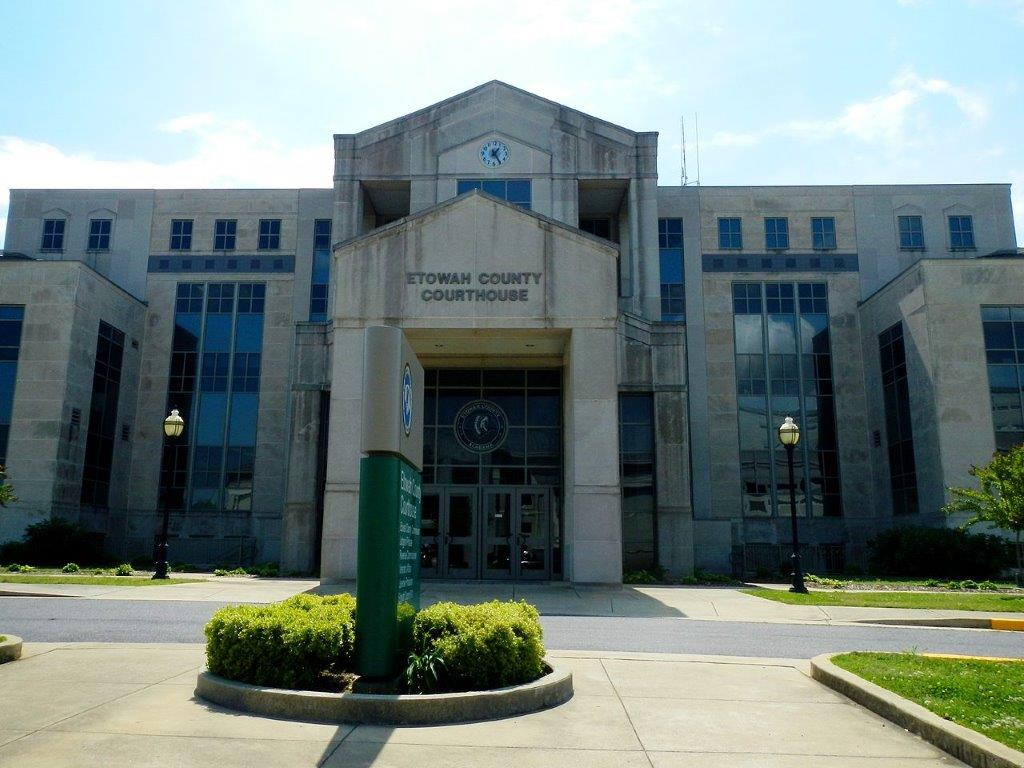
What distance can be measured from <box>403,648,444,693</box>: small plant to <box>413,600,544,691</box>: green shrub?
3 cm

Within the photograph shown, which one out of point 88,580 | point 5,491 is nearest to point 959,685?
point 88,580

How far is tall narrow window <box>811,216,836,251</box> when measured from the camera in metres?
41.2

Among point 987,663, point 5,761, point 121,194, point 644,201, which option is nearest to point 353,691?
point 5,761

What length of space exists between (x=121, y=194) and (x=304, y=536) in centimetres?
2405

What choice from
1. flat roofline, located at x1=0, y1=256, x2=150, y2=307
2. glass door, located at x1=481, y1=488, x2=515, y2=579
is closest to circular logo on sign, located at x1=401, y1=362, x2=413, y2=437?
glass door, located at x1=481, y1=488, x2=515, y2=579

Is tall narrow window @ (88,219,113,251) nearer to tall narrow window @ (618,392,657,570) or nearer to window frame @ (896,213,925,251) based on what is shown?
tall narrow window @ (618,392,657,570)

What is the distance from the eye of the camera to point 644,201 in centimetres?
3584

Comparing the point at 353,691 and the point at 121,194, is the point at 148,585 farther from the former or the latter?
the point at 121,194

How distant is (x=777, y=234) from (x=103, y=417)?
33.6 meters

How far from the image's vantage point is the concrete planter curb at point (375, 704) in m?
7.13

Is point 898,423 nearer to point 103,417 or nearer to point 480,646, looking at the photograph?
point 480,646

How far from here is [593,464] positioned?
2258 centimetres

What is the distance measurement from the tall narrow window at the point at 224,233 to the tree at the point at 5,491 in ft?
49.2

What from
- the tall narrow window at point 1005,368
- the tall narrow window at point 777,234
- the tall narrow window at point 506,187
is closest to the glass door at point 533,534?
the tall narrow window at point 506,187
